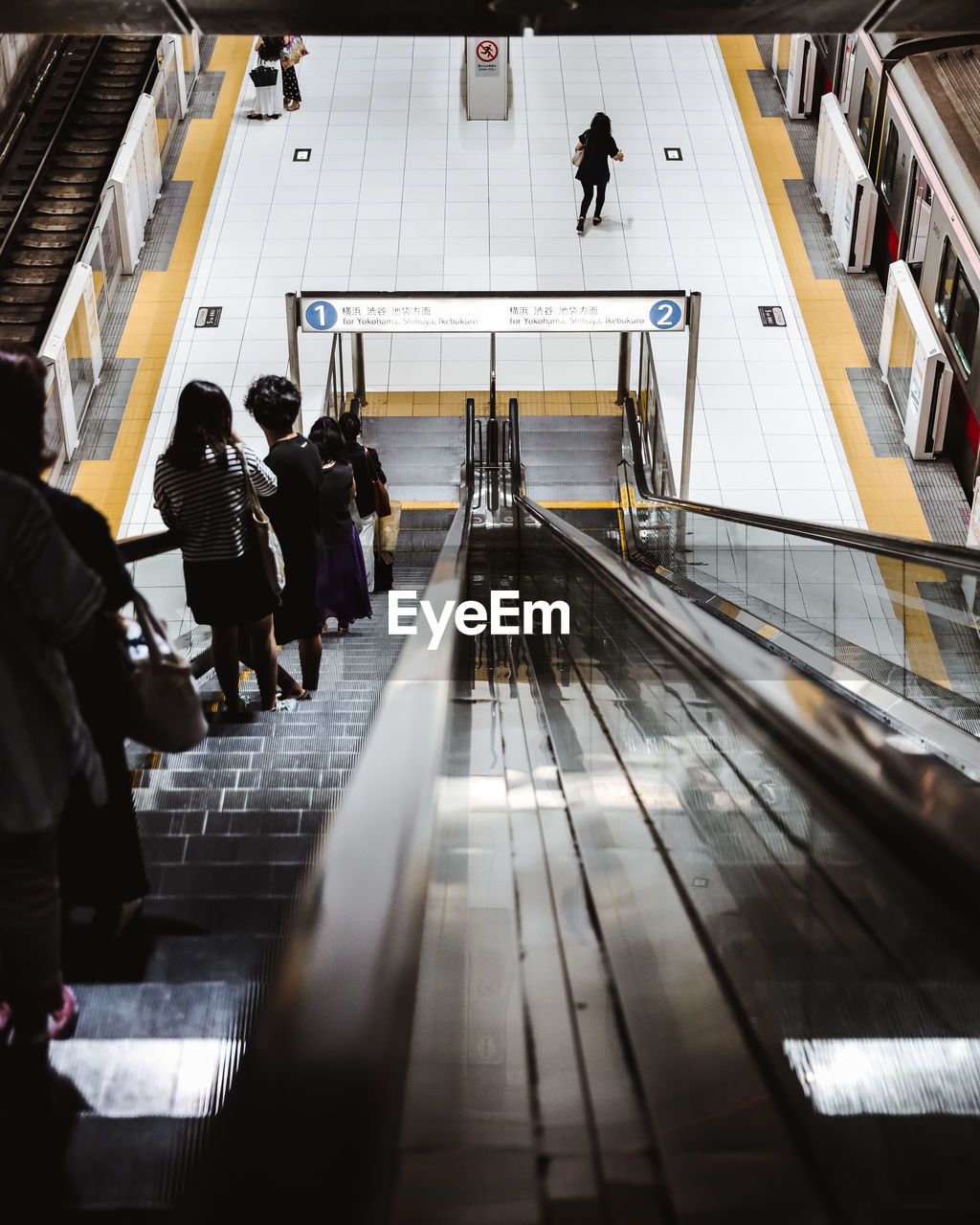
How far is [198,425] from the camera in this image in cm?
276

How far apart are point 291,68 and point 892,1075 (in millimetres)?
15314

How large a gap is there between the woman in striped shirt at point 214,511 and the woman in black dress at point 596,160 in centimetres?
986

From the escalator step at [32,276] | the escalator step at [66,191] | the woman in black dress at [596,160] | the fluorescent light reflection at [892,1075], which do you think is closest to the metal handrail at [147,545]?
the fluorescent light reflection at [892,1075]

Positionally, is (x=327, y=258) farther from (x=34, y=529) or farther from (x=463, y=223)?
(x=34, y=529)

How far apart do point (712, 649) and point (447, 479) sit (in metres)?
8.48

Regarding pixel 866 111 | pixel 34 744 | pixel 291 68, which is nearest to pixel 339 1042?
pixel 34 744

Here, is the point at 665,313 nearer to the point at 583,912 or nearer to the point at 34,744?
the point at 583,912

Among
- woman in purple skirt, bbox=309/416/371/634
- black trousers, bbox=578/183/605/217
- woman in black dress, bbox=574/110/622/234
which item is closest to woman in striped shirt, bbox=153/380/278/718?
woman in purple skirt, bbox=309/416/371/634

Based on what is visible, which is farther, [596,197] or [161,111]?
[161,111]

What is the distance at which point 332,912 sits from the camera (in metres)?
1.05

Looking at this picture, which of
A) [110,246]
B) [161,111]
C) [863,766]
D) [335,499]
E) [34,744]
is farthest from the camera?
[161,111]

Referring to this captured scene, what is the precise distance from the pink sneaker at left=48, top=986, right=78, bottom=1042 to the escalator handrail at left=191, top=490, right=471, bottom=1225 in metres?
0.77

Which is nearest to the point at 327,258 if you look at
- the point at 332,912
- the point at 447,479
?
the point at 447,479

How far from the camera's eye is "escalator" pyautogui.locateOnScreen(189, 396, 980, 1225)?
2.89 feet
